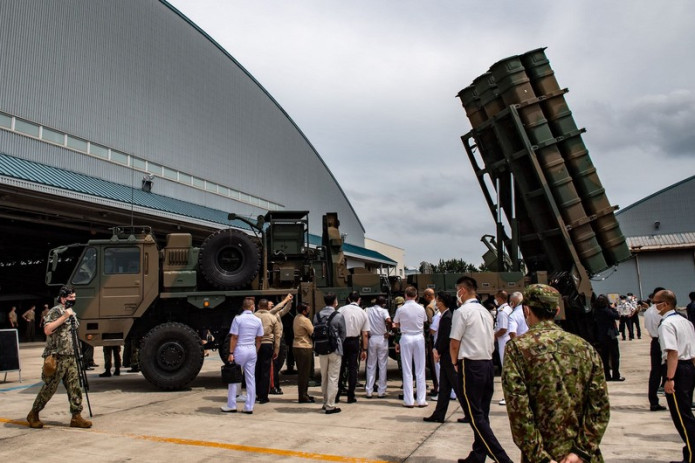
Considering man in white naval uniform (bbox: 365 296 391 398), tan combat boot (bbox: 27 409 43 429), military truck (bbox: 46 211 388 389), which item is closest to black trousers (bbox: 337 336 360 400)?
man in white naval uniform (bbox: 365 296 391 398)

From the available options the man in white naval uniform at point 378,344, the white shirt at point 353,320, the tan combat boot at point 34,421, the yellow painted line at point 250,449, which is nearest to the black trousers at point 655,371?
the man in white naval uniform at point 378,344

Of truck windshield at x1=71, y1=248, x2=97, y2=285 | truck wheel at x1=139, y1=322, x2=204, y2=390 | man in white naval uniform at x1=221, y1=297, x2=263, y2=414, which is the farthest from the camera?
truck windshield at x1=71, y1=248, x2=97, y2=285

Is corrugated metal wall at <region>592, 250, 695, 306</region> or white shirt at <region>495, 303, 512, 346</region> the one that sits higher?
corrugated metal wall at <region>592, 250, 695, 306</region>

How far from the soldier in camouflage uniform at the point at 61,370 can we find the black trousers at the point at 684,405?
643 cm

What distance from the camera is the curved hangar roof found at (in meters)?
19.5

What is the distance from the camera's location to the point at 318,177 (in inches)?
1763

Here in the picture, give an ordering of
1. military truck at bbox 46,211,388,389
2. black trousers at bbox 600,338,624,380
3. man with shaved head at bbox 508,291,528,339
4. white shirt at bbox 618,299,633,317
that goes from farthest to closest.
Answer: white shirt at bbox 618,299,633,317 < black trousers at bbox 600,338,624,380 < military truck at bbox 46,211,388,389 < man with shaved head at bbox 508,291,528,339

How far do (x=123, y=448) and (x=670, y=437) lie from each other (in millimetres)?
5922

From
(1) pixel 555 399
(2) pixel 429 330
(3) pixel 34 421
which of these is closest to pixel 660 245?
(2) pixel 429 330

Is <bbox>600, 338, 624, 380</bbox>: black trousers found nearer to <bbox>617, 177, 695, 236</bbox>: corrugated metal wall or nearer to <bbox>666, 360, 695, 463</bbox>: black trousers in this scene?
<bbox>666, 360, 695, 463</bbox>: black trousers

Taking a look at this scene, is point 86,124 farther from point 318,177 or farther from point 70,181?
point 318,177

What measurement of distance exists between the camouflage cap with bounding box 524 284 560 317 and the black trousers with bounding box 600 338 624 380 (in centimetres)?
817

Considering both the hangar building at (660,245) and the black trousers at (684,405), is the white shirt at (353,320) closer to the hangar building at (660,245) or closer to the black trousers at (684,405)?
the black trousers at (684,405)

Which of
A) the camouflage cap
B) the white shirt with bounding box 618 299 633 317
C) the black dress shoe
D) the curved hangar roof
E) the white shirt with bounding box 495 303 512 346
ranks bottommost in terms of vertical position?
the black dress shoe
